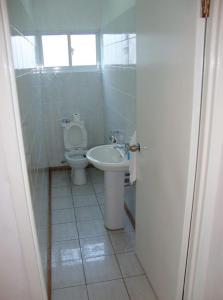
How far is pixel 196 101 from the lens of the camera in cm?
113

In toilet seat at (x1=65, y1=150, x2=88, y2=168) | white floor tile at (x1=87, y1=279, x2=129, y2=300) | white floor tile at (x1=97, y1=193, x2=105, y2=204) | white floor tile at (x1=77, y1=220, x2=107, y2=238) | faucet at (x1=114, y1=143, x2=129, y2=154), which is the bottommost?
white floor tile at (x1=87, y1=279, x2=129, y2=300)

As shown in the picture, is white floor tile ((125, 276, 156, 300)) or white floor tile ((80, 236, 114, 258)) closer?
white floor tile ((125, 276, 156, 300))

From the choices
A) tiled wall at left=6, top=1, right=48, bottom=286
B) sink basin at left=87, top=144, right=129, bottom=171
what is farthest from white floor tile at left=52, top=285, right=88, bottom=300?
sink basin at left=87, top=144, right=129, bottom=171

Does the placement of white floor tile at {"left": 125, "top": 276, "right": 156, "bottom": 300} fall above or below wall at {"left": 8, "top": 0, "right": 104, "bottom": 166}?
below

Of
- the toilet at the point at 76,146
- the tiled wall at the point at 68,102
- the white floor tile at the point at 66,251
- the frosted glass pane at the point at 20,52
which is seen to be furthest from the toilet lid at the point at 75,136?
the frosted glass pane at the point at 20,52

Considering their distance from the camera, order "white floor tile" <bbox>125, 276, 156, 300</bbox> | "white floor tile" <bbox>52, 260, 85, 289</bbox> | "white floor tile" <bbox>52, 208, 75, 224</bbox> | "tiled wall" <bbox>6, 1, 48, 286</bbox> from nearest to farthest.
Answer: "tiled wall" <bbox>6, 1, 48, 286</bbox> → "white floor tile" <bbox>125, 276, 156, 300</bbox> → "white floor tile" <bbox>52, 260, 85, 289</bbox> → "white floor tile" <bbox>52, 208, 75, 224</bbox>

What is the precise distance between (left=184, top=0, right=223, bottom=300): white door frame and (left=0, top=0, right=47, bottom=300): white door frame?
769mm

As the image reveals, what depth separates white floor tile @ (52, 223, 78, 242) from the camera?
247 cm

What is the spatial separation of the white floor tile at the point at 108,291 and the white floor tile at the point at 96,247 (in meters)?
0.31

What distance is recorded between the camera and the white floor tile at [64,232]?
247cm

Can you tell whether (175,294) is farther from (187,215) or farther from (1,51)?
(1,51)

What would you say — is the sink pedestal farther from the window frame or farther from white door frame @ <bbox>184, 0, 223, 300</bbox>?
the window frame

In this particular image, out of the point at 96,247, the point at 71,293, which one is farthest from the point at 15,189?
the point at 96,247

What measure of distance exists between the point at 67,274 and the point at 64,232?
549mm
